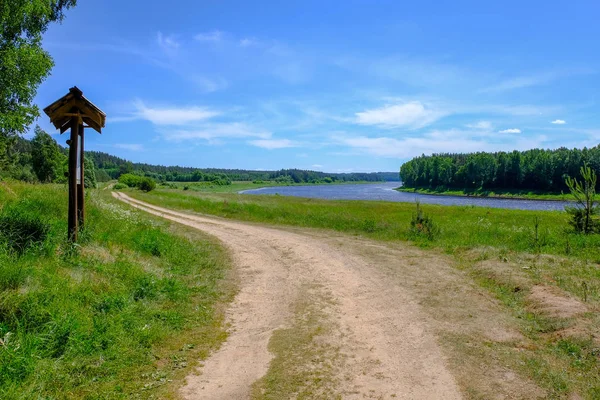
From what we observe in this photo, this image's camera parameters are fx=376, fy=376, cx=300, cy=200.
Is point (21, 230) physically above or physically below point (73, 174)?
below

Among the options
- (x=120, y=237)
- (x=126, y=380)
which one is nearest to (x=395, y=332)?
(x=126, y=380)

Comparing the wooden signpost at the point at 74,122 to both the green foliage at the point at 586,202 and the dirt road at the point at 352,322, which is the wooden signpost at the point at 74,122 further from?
the green foliage at the point at 586,202

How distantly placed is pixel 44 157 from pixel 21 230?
6941 cm

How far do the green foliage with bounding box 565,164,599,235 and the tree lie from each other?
235ft

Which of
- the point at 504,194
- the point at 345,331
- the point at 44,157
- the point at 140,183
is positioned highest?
the point at 44,157

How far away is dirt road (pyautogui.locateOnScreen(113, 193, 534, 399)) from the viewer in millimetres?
4523

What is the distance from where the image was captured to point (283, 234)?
1720 cm

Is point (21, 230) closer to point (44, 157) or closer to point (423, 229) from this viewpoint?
point (423, 229)

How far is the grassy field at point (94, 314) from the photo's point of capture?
167 inches

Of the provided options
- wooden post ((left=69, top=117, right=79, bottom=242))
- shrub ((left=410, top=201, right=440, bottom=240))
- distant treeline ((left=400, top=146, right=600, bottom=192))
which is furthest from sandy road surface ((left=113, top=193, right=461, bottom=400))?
distant treeline ((left=400, top=146, right=600, bottom=192))

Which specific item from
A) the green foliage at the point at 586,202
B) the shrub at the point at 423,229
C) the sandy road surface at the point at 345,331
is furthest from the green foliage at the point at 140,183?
the green foliage at the point at 586,202

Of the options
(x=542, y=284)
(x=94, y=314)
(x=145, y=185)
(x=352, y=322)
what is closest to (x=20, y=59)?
(x=94, y=314)

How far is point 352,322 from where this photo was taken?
259 inches

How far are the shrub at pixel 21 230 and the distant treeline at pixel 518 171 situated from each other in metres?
107
